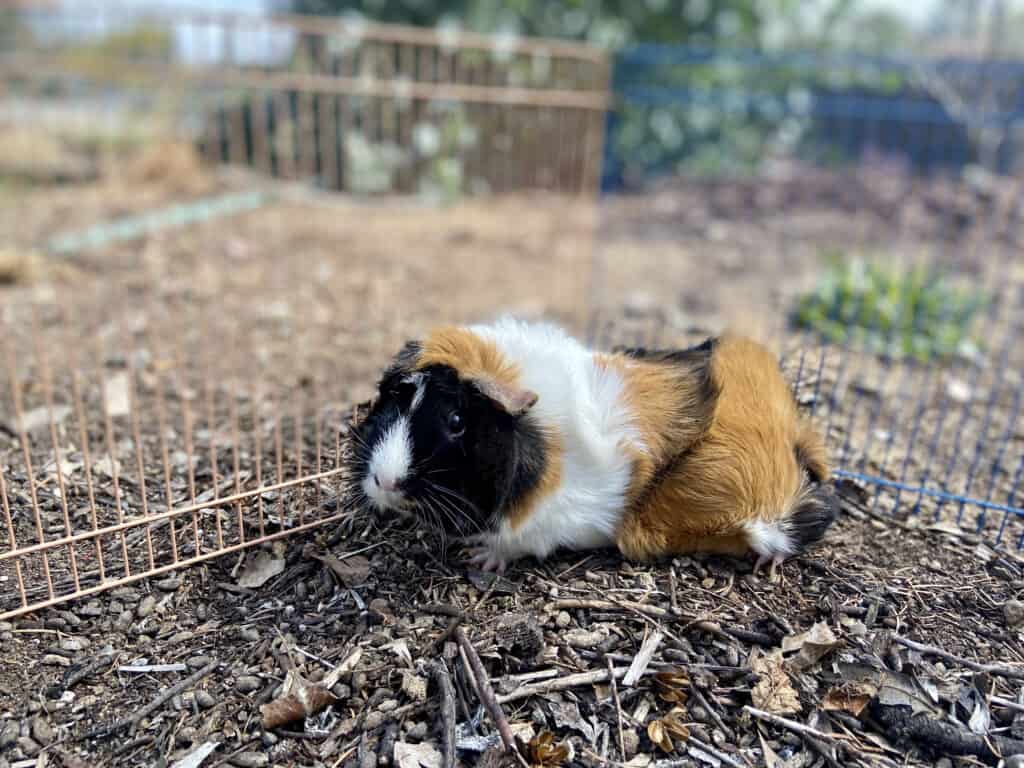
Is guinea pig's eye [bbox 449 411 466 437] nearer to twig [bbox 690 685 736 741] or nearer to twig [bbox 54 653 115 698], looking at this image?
twig [bbox 690 685 736 741]

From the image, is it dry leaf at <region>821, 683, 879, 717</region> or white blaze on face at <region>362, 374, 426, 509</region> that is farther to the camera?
white blaze on face at <region>362, 374, 426, 509</region>

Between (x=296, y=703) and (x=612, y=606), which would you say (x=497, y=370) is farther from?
(x=296, y=703)

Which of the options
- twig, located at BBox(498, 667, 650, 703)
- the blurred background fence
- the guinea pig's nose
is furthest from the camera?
the blurred background fence

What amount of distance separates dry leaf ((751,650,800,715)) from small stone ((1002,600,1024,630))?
0.58 meters

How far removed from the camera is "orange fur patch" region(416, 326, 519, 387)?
6.06 feet

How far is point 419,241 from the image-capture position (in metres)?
6.00

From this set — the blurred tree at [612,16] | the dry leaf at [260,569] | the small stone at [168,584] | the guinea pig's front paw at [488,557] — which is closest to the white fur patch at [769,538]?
the guinea pig's front paw at [488,557]

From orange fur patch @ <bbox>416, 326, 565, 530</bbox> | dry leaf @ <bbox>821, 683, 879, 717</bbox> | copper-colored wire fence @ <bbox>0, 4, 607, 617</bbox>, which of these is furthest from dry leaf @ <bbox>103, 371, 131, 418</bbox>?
dry leaf @ <bbox>821, 683, 879, 717</bbox>

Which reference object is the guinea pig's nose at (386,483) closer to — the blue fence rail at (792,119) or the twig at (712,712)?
the twig at (712,712)

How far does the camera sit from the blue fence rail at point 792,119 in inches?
230

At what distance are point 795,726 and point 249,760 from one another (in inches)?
40.3

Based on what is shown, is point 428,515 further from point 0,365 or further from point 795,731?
point 0,365

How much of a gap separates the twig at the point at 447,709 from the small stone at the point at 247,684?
35 cm

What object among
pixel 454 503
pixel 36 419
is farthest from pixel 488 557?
pixel 36 419
